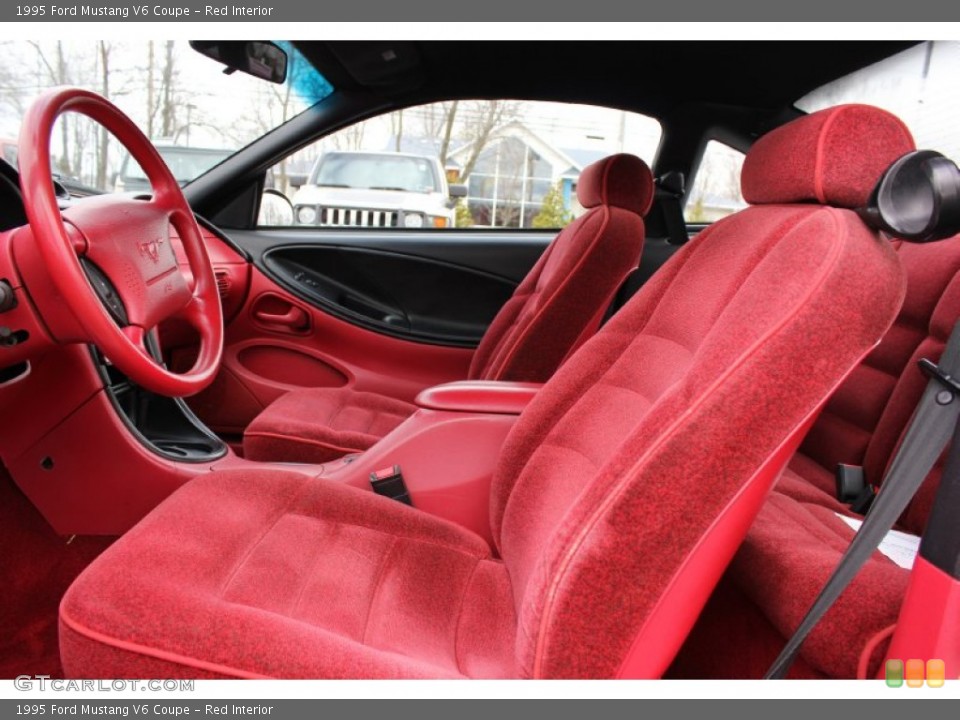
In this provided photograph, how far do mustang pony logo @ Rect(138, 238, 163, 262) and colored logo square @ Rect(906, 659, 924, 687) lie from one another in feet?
4.21

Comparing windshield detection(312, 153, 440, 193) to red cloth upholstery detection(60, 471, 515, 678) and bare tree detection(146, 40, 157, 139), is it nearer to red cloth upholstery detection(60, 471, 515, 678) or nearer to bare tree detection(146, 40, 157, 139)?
bare tree detection(146, 40, 157, 139)

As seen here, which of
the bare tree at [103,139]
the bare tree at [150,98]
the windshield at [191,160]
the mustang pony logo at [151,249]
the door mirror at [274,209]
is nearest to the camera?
the mustang pony logo at [151,249]

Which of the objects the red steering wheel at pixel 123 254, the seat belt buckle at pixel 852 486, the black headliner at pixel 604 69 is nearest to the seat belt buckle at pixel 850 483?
the seat belt buckle at pixel 852 486

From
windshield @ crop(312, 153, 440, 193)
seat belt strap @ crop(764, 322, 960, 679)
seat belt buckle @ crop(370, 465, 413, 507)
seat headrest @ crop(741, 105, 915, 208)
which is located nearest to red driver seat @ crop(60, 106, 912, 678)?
seat headrest @ crop(741, 105, 915, 208)

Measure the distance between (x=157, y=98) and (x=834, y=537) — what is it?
1.99m

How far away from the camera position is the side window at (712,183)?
255 cm

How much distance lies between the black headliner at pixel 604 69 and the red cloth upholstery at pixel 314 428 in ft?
3.02

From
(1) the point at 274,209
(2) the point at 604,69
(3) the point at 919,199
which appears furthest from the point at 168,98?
(3) the point at 919,199

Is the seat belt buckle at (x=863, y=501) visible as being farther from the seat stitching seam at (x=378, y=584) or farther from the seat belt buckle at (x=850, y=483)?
the seat stitching seam at (x=378, y=584)

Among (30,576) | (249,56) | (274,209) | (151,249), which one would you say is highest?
(249,56)

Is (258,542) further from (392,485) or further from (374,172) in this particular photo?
(374,172)

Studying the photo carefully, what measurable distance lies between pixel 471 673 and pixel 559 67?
1871mm

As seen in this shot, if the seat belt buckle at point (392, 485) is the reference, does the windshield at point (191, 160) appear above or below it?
Result: above

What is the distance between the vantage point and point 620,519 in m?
0.82
